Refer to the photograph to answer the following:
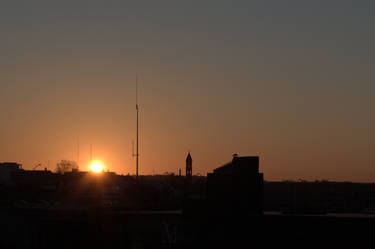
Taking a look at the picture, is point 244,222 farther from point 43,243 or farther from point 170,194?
point 170,194

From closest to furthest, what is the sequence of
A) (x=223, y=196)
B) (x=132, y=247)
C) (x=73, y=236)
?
(x=223, y=196), (x=132, y=247), (x=73, y=236)

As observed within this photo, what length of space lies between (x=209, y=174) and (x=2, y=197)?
2642 inches

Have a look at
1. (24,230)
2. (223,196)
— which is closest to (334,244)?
(223,196)

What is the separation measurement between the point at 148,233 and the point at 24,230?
22.4 m

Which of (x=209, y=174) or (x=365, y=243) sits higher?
(x=209, y=174)

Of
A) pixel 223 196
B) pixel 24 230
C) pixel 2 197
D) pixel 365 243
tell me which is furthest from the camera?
pixel 2 197

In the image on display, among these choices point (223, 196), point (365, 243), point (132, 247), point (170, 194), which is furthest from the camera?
point (170, 194)

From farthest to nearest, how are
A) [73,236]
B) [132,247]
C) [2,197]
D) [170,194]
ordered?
1. [170,194]
2. [2,197]
3. [73,236]
4. [132,247]

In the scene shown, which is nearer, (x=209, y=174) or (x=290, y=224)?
(x=290, y=224)

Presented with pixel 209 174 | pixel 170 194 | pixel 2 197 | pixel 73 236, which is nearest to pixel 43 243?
pixel 73 236

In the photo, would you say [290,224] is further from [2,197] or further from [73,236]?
[2,197]

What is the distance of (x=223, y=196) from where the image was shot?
78.6 metres

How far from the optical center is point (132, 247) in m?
83.9

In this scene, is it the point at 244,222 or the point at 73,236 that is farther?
the point at 73,236
